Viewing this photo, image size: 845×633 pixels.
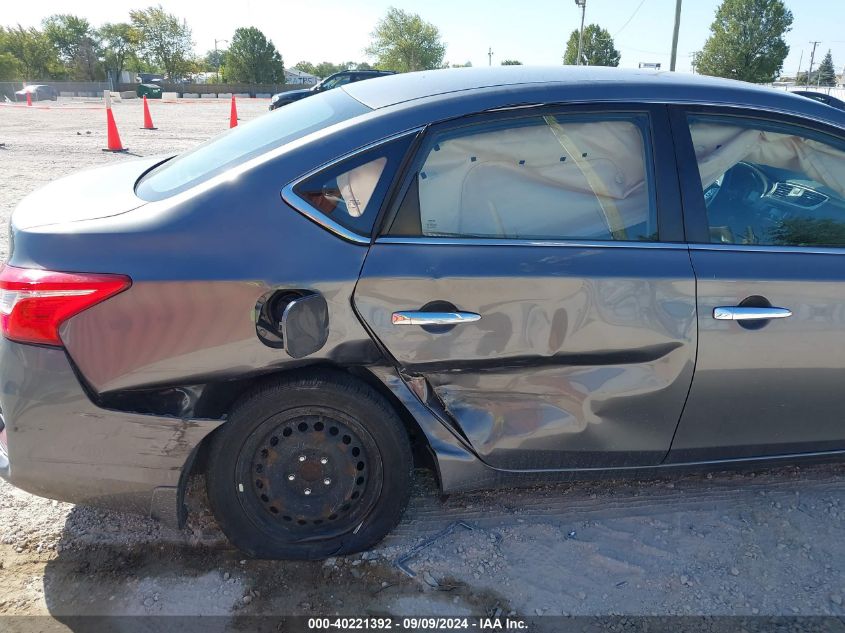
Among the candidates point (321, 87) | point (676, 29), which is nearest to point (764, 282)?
point (321, 87)

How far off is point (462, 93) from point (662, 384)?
128 cm

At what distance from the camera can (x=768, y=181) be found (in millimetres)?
2588

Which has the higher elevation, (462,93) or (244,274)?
(462,93)

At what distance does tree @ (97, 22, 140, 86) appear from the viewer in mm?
85125

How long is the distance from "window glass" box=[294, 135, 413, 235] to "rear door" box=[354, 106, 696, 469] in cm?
8

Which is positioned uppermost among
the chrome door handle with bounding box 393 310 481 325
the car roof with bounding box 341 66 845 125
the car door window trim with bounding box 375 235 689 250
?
the car roof with bounding box 341 66 845 125

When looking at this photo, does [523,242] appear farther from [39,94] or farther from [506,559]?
[39,94]

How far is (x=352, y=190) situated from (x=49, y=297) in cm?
102

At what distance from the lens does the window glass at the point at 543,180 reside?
231cm

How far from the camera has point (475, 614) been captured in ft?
7.35

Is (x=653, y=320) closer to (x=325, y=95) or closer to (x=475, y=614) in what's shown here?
(x=475, y=614)

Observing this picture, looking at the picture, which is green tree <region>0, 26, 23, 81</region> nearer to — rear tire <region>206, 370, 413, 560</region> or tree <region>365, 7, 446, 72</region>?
tree <region>365, 7, 446, 72</region>

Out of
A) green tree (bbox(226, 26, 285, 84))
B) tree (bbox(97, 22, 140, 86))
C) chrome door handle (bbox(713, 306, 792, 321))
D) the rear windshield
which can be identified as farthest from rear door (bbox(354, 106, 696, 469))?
tree (bbox(97, 22, 140, 86))

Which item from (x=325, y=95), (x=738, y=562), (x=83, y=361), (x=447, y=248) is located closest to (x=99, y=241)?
(x=83, y=361)
